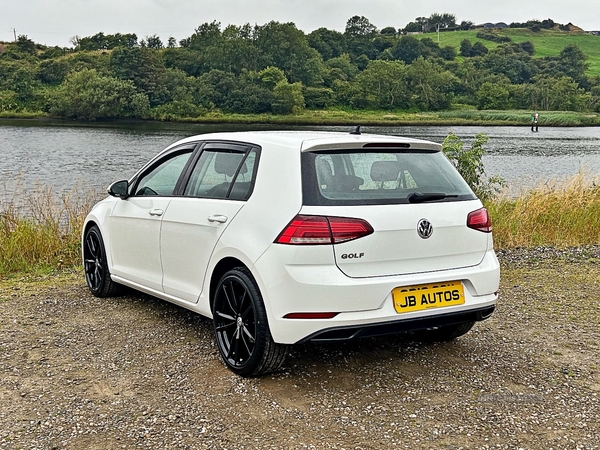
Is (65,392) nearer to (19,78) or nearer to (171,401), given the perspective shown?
(171,401)

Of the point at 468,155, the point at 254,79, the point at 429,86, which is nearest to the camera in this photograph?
the point at 468,155

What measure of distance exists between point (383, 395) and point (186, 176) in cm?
237

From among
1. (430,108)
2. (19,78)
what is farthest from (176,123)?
(430,108)

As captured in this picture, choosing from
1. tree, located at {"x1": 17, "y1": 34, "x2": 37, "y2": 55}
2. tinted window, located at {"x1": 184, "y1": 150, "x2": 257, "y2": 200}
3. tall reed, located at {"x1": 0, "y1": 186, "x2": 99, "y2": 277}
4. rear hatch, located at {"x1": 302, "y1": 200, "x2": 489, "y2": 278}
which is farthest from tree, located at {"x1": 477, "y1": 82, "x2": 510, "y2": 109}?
rear hatch, located at {"x1": 302, "y1": 200, "x2": 489, "y2": 278}

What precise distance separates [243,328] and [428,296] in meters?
1.27

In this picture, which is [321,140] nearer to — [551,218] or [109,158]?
[551,218]

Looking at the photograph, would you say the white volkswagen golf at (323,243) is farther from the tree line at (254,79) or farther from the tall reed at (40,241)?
the tree line at (254,79)

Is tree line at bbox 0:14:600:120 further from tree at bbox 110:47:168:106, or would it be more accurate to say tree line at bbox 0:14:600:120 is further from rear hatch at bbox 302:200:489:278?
rear hatch at bbox 302:200:489:278

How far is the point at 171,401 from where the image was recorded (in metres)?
4.18

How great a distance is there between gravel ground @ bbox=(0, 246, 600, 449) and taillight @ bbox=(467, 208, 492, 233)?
3.41 ft

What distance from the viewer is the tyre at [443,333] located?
5.27 metres

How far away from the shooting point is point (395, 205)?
425cm

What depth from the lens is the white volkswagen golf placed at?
159 inches

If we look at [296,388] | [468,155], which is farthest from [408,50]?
[296,388]
